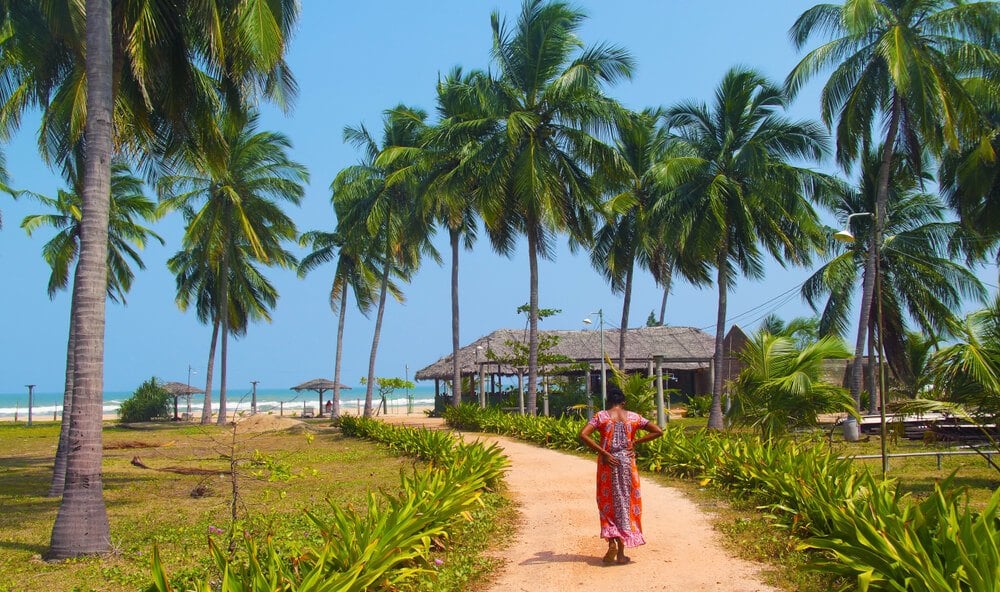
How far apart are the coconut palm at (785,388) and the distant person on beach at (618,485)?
17.4 ft

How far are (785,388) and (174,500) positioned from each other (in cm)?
871

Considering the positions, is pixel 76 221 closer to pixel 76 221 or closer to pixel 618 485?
pixel 76 221

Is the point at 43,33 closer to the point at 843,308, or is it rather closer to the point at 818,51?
the point at 818,51

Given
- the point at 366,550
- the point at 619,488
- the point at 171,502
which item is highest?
the point at 619,488

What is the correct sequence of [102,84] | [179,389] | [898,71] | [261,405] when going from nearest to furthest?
[102,84]
[898,71]
[179,389]
[261,405]

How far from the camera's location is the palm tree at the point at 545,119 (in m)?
20.3

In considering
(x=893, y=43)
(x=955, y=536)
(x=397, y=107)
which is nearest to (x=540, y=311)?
(x=397, y=107)

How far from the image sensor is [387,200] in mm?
29344

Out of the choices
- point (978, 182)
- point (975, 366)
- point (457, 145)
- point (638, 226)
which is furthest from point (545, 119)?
point (975, 366)

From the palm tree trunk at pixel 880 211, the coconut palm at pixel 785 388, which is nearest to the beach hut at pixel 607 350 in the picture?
the palm tree trunk at pixel 880 211

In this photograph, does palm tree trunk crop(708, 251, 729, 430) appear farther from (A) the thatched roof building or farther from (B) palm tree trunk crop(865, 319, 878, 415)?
(A) the thatched roof building

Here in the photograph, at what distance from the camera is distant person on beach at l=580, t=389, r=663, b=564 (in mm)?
6750

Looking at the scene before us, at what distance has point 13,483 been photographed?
14.3m

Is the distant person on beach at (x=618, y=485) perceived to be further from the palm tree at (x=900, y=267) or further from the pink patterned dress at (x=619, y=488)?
the palm tree at (x=900, y=267)
